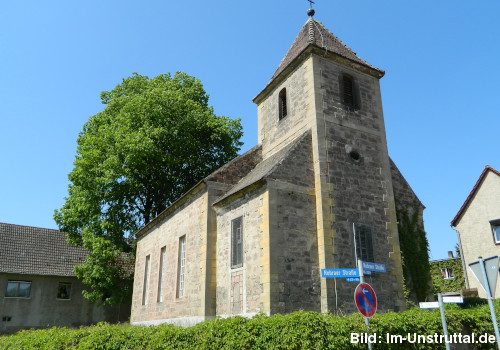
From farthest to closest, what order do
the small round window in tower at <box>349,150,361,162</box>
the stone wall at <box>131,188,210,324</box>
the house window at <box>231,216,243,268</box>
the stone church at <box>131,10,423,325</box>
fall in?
the stone wall at <box>131,188,210,324</box> → the small round window in tower at <box>349,150,361,162</box> → the house window at <box>231,216,243,268</box> → the stone church at <box>131,10,423,325</box>

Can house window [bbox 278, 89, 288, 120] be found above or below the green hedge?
above

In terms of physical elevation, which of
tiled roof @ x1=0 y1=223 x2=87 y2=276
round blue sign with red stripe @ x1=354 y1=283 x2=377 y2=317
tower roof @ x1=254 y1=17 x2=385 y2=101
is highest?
tower roof @ x1=254 y1=17 x2=385 y2=101

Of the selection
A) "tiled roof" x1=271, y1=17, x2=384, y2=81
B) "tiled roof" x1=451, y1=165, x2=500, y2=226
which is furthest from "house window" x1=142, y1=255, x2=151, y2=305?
"tiled roof" x1=451, y1=165, x2=500, y2=226

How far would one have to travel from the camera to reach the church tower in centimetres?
1330

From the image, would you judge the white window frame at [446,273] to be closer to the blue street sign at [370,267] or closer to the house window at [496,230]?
the house window at [496,230]

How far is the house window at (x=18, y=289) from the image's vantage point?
27.0 metres

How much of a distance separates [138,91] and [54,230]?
44.7 ft

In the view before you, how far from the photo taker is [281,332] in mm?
8266

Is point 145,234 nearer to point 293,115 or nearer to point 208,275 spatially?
point 208,275

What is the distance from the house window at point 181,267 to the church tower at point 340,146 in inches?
224

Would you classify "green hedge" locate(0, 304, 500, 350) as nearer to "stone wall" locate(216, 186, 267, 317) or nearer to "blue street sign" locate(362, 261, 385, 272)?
"blue street sign" locate(362, 261, 385, 272)

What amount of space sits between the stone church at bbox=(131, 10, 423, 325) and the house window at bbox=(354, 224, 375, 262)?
43mm

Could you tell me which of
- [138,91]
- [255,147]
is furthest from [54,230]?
[255,147]

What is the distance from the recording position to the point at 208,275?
14.7 metres
